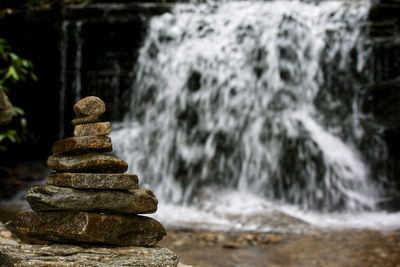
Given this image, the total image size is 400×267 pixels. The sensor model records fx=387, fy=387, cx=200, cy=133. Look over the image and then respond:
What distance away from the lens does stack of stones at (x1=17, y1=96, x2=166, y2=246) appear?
2595 mm

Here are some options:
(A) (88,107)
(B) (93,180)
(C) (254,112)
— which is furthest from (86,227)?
(C) (254,112)

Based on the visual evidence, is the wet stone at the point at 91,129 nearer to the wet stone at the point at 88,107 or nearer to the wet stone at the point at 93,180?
the wet stone at the point at 88,107

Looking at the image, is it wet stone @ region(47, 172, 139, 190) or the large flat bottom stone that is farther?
Result: wet stone @ region(47, 172, 139, 190)

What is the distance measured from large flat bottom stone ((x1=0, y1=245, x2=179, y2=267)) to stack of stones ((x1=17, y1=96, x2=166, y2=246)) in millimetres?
81

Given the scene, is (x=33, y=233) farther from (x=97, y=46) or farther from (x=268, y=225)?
(x=97, y=46)

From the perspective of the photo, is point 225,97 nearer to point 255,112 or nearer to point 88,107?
point 255,112

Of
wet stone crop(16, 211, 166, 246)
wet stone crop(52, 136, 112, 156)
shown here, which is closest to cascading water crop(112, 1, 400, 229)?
wet stone crop(16, 211, 166, 246)

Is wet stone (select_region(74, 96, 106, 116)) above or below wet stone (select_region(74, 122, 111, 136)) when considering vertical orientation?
above

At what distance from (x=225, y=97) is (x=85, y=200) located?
6.13 meters

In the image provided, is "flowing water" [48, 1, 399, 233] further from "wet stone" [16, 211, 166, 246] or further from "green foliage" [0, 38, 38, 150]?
"wet stone" [16, 211, 166, 246]

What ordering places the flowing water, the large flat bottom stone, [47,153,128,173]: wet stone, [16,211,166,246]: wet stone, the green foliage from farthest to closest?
the flowing water, the green foliage, [47,153,128,173]: wet stone, [16,211,166,246]: wet stone, the large flat bottom stone

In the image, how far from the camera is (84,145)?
107 inches

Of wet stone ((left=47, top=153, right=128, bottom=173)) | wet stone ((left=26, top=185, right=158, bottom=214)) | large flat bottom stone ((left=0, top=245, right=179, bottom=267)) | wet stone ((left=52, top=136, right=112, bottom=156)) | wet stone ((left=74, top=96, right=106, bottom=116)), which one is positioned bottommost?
large flat bottom stone ((left=0, top=245, right=179, bottom=267))

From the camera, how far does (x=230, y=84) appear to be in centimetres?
854
